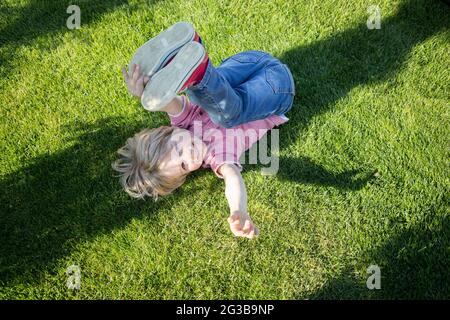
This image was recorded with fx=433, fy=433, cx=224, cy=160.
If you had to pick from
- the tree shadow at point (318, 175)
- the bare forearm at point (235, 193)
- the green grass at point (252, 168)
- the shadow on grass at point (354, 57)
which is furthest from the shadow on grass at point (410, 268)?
the shadow on grass at point (354, 57)

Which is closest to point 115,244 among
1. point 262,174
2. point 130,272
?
point 130,272

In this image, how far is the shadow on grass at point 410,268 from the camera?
3457 mm

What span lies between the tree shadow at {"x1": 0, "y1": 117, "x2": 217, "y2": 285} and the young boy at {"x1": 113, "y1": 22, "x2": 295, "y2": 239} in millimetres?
258

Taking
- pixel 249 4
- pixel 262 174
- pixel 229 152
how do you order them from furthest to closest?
pixel 249 4, pixel 262 174, pixel 229 152

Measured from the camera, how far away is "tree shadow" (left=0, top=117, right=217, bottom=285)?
12.4ft

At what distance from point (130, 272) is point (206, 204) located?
88 cm

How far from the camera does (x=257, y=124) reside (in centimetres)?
384

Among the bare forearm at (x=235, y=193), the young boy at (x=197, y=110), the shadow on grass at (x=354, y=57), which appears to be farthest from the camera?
the shadow on grass at (x=354, y=57)

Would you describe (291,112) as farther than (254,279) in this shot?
Yes

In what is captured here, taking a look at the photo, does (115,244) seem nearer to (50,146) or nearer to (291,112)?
(50,146)

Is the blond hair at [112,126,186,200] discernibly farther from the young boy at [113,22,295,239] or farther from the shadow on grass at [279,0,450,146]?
the shadow on grass at [279,0,450,146]

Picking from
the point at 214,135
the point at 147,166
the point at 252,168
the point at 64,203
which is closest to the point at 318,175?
the point at 252,168

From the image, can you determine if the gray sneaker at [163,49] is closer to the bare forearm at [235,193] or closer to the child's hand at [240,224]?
the bare forearm at [235,193]

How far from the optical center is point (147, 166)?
11.5ft
